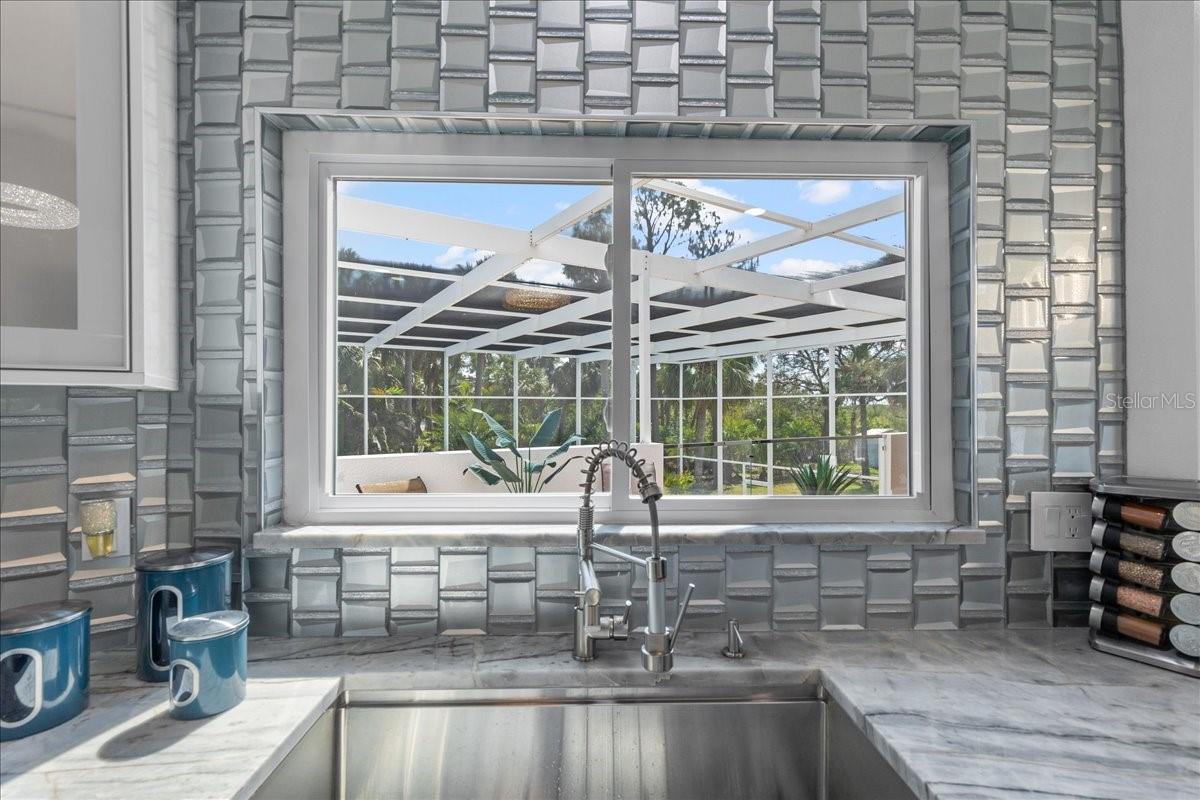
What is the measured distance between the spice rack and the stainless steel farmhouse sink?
0.58m

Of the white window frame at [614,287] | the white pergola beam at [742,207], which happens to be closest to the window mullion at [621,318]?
the white window frame at [614,287]

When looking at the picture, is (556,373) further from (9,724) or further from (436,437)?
(9,724)

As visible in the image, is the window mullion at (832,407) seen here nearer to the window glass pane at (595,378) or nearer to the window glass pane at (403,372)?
the window glass pane at (595,378)

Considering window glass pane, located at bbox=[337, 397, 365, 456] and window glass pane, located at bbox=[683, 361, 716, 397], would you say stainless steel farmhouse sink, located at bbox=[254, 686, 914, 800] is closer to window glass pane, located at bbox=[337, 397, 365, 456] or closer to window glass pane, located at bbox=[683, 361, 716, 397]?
window glass pane, located at bbox=[337, 397, 365, 456]

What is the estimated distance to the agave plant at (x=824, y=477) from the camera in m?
1.55

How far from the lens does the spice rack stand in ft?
3.78

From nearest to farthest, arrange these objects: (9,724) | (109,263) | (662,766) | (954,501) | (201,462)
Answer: (9,724)
(109,263)
(662,766)
(201,462)
(954,501)

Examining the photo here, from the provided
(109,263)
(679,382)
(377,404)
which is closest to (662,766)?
(679,382)

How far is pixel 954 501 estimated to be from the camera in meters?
1.49

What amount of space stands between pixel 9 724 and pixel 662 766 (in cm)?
102

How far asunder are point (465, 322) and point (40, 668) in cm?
98

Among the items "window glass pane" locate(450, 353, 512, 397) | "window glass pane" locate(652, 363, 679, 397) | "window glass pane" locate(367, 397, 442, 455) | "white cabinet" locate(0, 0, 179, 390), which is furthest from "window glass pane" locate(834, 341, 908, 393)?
"white cabinet" locate(0, 0, 179, 390)

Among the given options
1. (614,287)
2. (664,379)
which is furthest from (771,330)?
(614,287)

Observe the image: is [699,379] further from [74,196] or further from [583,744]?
[74,196]
